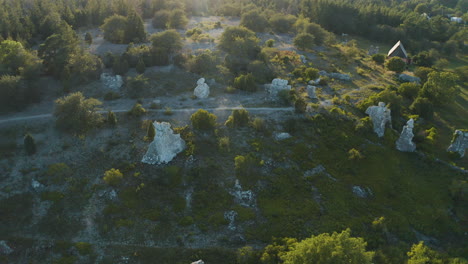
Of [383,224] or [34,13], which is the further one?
[34,13]

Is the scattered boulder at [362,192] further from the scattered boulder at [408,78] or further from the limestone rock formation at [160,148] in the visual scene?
the scattered boulder at [408,78]

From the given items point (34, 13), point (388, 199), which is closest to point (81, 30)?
point (34, 13)

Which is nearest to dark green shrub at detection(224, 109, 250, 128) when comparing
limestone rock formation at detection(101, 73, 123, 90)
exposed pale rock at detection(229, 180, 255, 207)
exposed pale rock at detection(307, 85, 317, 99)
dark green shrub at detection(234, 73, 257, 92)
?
dark green shrub at detection(234, 73, 257, 92)

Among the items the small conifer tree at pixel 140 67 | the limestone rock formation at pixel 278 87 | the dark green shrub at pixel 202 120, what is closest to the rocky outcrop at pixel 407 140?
the limestone rock formation at pixel 278 87

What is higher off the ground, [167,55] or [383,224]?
[167,55]

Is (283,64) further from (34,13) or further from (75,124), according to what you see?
(34,13)

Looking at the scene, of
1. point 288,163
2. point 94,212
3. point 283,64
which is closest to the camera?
point 94,212

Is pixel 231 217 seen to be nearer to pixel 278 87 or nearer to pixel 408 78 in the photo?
pixel 278 87
